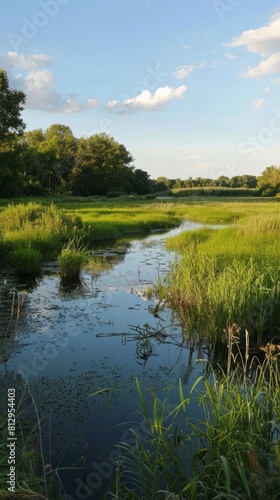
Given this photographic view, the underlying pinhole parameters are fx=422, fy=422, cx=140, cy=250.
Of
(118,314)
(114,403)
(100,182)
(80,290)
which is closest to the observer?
(114,403)

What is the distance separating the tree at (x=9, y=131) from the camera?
38.8m

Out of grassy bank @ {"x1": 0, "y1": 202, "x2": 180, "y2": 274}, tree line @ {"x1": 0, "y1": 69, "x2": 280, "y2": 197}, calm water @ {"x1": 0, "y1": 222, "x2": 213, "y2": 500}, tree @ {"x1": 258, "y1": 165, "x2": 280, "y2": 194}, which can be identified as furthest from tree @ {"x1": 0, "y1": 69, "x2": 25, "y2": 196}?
tree @ {"x1": 258, "y1": 165, "x2": 280, "y2": 194}

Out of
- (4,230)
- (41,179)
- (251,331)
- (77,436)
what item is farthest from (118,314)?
(41,179)

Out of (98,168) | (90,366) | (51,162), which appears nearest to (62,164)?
(51,162)

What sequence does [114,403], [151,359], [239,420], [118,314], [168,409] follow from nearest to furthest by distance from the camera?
[239,420] < [168,409] < [114,403] < [151,359] < [118,314]

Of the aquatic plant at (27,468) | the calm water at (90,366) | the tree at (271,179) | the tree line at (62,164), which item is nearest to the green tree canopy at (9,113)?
the tree line at (62,164)

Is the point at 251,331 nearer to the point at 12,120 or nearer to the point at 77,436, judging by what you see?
the point at 77,436

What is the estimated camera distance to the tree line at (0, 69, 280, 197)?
3941 cm

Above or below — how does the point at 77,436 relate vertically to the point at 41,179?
below

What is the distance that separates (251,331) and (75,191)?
6255 cm

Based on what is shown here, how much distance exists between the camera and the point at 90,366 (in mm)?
6656

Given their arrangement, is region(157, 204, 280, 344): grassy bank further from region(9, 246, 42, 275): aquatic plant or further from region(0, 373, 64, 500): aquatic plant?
region(9, 246, 42, 275): aquatic plant

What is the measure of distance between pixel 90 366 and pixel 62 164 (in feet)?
211

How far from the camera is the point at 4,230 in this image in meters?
17.6
